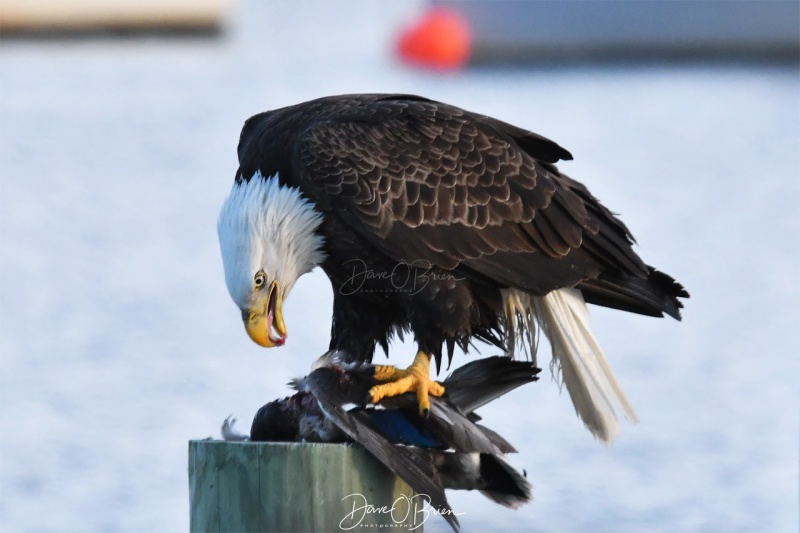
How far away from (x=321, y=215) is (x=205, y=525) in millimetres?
1196

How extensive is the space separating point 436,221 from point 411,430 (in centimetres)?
81

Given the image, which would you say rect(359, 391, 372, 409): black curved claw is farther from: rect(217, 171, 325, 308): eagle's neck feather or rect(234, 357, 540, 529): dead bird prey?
rect(217, 171, 325, 308): eagle's neck feather

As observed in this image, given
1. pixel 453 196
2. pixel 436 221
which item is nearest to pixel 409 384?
pixel 436 221

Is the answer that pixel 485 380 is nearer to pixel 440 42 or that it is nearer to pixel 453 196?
pixel 453 196

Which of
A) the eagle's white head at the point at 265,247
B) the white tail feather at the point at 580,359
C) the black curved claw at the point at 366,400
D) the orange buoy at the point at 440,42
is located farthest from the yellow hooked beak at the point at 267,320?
the orange buoy at the point at 440,42

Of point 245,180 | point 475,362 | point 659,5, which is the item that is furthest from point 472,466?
point 659,5

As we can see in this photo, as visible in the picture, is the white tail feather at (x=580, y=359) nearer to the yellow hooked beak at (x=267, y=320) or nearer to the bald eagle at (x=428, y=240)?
the bald eagle at (x=428, y=240)

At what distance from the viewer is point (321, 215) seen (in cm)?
435

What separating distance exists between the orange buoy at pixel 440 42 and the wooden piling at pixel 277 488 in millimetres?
18135

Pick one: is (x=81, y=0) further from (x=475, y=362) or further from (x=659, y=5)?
(x=475, y=362)

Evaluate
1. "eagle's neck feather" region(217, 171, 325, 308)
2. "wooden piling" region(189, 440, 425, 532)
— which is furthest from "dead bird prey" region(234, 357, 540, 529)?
"eagle's neck feather" region(217, 171, 325, 308)

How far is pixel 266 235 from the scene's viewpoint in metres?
4.24

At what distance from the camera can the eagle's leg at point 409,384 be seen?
4.03 m

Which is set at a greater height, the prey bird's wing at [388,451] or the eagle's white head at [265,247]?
the eagle's white head at [265,247]
